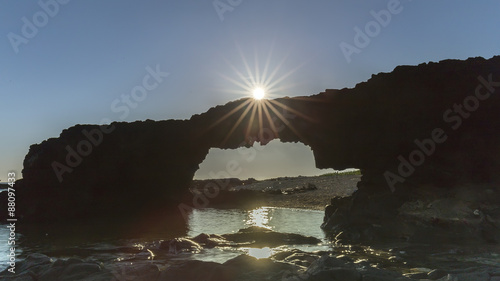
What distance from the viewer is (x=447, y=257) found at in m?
15.5

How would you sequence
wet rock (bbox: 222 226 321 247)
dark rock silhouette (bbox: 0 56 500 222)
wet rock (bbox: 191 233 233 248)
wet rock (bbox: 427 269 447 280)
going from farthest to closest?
dark rock silhouette (bbox: 0 56 500 222) < wet rock (bbox: 222 226 321 247) < wet rock (bbox: 191 233 233 248) < wet rock (bbox: 427 269 447 280)

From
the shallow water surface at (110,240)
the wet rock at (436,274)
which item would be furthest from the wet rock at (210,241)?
the wet rock at (436,274)

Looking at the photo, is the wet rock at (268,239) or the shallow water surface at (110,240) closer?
the shallow water surface at (110,240)

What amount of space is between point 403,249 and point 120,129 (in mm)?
33105

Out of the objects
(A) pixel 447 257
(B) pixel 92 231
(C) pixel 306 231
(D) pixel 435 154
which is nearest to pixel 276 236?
(C) pixel 306 231

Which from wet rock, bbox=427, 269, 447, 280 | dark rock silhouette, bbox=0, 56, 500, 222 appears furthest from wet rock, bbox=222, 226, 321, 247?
wet rock, bbox=427, 269, 447, 280

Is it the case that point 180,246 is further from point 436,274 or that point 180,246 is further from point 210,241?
point 436,274

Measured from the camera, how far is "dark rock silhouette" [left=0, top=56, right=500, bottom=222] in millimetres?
23469
